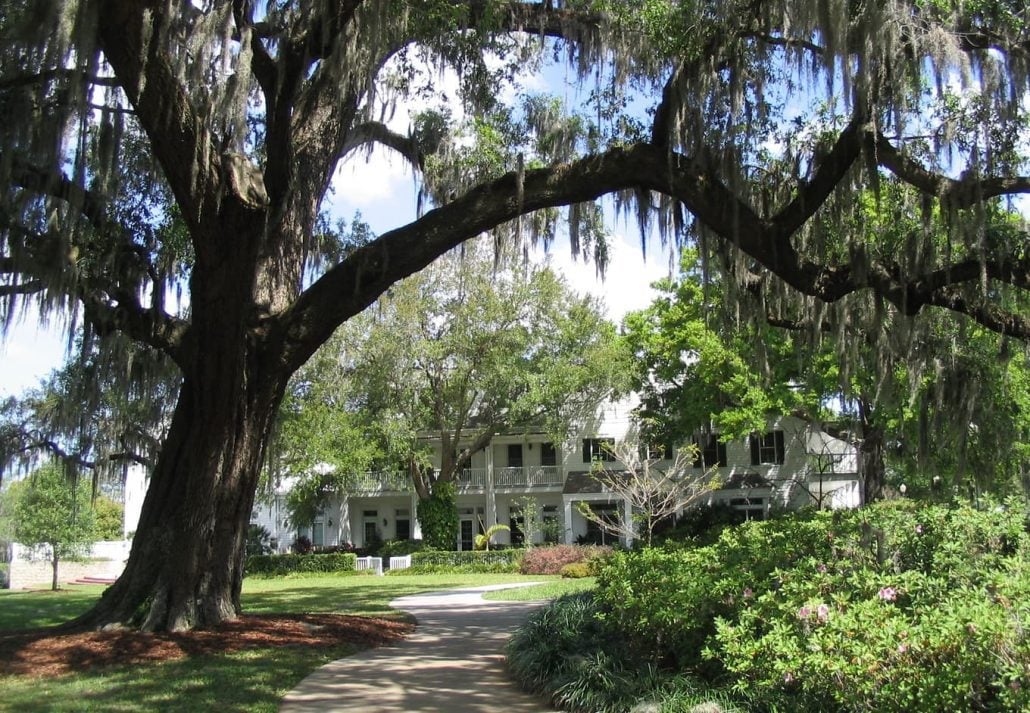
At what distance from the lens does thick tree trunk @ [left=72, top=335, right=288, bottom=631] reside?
9.61 metres

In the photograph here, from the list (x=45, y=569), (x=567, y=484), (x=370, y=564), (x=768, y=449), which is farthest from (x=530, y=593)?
(x=45, y=569)

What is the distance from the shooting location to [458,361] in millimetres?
31922

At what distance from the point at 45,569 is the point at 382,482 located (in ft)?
42.1

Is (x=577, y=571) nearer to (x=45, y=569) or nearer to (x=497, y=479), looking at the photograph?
(x=497, y=479)

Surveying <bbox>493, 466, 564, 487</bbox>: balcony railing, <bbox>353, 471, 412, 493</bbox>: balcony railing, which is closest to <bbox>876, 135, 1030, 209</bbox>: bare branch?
<bbox>353, 471, 412, 493</bbox>: balcony railing

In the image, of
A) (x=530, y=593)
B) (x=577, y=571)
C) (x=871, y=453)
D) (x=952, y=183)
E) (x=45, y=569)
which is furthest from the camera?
(x=45, y=569)

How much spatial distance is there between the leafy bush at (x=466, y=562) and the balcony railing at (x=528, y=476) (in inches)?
316

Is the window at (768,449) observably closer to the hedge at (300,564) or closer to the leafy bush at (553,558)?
the leafy bush at (553,558)

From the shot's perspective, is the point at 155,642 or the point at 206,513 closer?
the point at 155,642

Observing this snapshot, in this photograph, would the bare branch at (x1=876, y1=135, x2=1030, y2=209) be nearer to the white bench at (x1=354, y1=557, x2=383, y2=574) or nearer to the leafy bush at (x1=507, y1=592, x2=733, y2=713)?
the leafy bush at (x1=507, y1=592, x2=733, y2=713)

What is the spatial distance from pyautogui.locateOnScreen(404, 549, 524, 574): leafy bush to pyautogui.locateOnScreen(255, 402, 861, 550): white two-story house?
1.69m

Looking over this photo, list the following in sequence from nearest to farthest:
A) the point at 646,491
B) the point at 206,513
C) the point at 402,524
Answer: the point at 206,513
the point at 646,491
the point at 402,524

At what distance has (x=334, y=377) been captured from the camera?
102 feet

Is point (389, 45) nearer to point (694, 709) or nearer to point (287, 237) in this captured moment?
point (287, 237)
